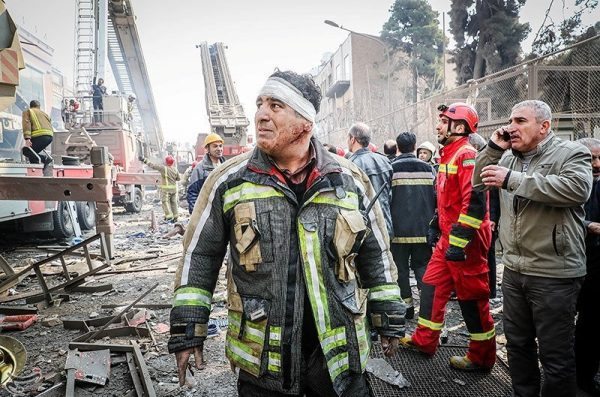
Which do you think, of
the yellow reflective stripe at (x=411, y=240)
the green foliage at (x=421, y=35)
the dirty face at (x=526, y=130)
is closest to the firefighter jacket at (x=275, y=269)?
the dirty face at (x=526, y=130)

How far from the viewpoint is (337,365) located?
1.60 metres

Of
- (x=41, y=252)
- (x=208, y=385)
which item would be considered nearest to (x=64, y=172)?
(x=41, y=252)

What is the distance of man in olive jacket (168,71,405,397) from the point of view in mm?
1566

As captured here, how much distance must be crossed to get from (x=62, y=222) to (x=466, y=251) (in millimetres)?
8231

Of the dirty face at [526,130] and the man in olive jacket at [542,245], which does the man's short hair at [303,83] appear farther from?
the dirty face at [526,130]

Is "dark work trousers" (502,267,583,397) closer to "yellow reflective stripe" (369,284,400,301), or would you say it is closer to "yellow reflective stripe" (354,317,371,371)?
"yellow reflective stripe" (369,284,400,301)

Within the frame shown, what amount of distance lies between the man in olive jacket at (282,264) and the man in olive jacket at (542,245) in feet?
3.53

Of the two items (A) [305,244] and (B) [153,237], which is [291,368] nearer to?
(A) [305,244]

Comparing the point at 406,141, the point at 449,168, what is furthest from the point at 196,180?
the point at 449,168

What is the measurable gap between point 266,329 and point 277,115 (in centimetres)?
91

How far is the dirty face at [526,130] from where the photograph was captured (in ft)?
7.70

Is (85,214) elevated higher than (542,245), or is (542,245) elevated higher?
(542,245)

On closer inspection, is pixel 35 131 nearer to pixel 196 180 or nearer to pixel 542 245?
pixel 196 180

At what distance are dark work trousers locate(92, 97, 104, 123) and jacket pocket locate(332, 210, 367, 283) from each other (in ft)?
46.0
